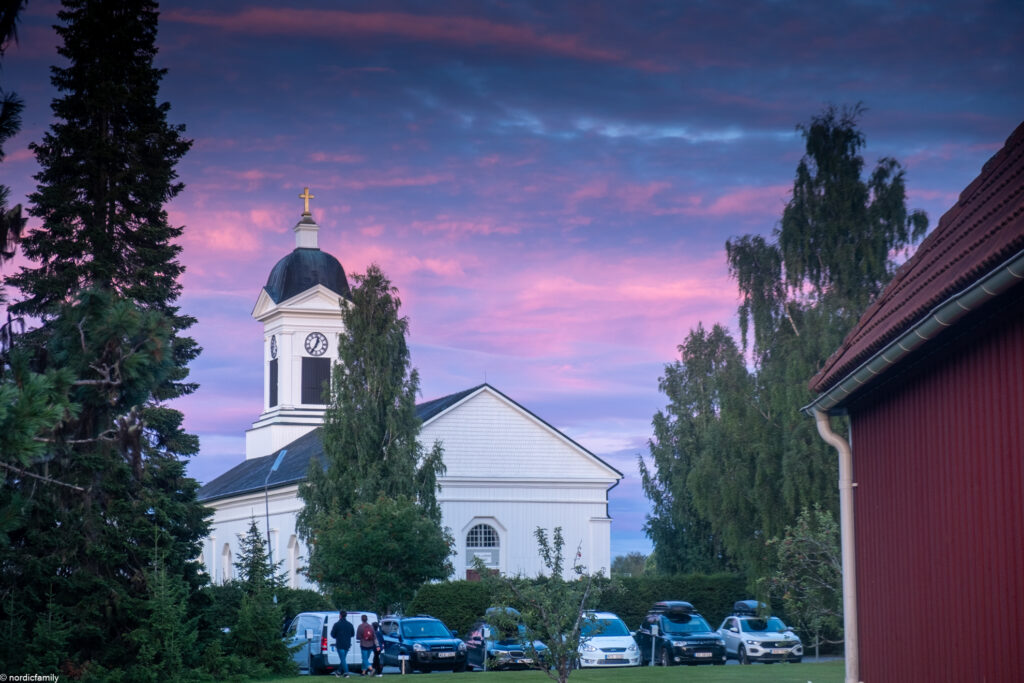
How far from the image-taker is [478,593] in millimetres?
47562

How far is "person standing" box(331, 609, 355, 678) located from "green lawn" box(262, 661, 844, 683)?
55 cm

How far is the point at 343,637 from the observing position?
33812 mm

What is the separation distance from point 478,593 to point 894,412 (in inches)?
1476

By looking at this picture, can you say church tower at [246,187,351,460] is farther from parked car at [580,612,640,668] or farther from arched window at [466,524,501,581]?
parked car at [580,612,640,668]

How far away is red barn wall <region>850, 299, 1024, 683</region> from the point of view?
8633 mm

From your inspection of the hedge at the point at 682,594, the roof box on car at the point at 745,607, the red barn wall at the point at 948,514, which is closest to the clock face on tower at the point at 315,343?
the hedge at the point at 682,594

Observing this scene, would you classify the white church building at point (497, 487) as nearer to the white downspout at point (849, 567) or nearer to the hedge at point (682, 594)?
the hedge at point (682, 594)

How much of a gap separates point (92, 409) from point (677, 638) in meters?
25.8

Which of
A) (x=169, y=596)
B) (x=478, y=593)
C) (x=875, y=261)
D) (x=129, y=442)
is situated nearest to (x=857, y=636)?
(x=169, y=596)

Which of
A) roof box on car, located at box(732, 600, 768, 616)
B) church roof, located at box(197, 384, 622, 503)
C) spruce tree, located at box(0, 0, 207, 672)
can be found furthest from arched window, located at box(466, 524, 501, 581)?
spruce tree, located at box(0, 0, 207, 672)

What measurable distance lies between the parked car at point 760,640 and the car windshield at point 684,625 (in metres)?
1.24

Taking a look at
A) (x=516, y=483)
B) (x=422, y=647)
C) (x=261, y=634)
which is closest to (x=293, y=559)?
(x=516, y=483)

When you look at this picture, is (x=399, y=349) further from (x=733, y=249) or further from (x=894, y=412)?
(x=894, y=412)

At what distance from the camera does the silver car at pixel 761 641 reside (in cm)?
4184
